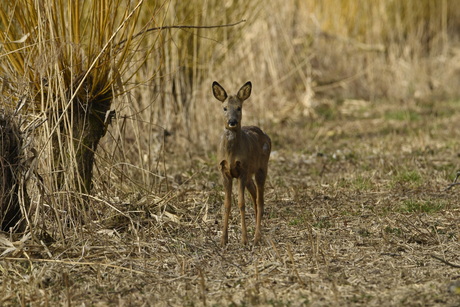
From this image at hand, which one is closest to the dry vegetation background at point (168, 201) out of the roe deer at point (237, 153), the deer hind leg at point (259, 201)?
the deer hind leg at point (259, 201)

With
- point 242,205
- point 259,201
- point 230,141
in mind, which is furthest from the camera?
point 259,201

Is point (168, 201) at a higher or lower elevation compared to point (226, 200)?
lower

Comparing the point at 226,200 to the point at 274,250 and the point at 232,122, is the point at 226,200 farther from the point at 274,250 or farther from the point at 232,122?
the point at 232,122

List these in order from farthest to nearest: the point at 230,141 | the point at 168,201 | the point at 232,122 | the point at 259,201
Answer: the point at 168,201 → the point at 259,201 → the point at 230,141 → the point at 232,122

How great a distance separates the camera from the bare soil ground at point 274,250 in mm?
4227

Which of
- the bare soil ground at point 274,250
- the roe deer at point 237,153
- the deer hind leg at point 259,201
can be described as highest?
the roe deer at point 237,153

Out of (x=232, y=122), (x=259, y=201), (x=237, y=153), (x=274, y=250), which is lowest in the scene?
(x=274, y=250)

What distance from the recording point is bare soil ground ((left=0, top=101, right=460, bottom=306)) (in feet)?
13.9

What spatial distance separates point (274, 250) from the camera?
4.90 m

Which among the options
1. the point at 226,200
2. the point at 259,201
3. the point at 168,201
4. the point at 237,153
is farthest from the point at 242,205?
the point at 168,201

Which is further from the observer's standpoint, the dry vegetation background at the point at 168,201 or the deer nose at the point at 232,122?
the deer nose at the point at 232,122

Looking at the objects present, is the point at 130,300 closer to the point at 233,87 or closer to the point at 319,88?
the point at 233,87

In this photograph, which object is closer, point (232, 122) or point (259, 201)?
point (232, 122)

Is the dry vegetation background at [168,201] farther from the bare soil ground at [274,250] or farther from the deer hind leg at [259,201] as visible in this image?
the deer hind leg at [259,201]
